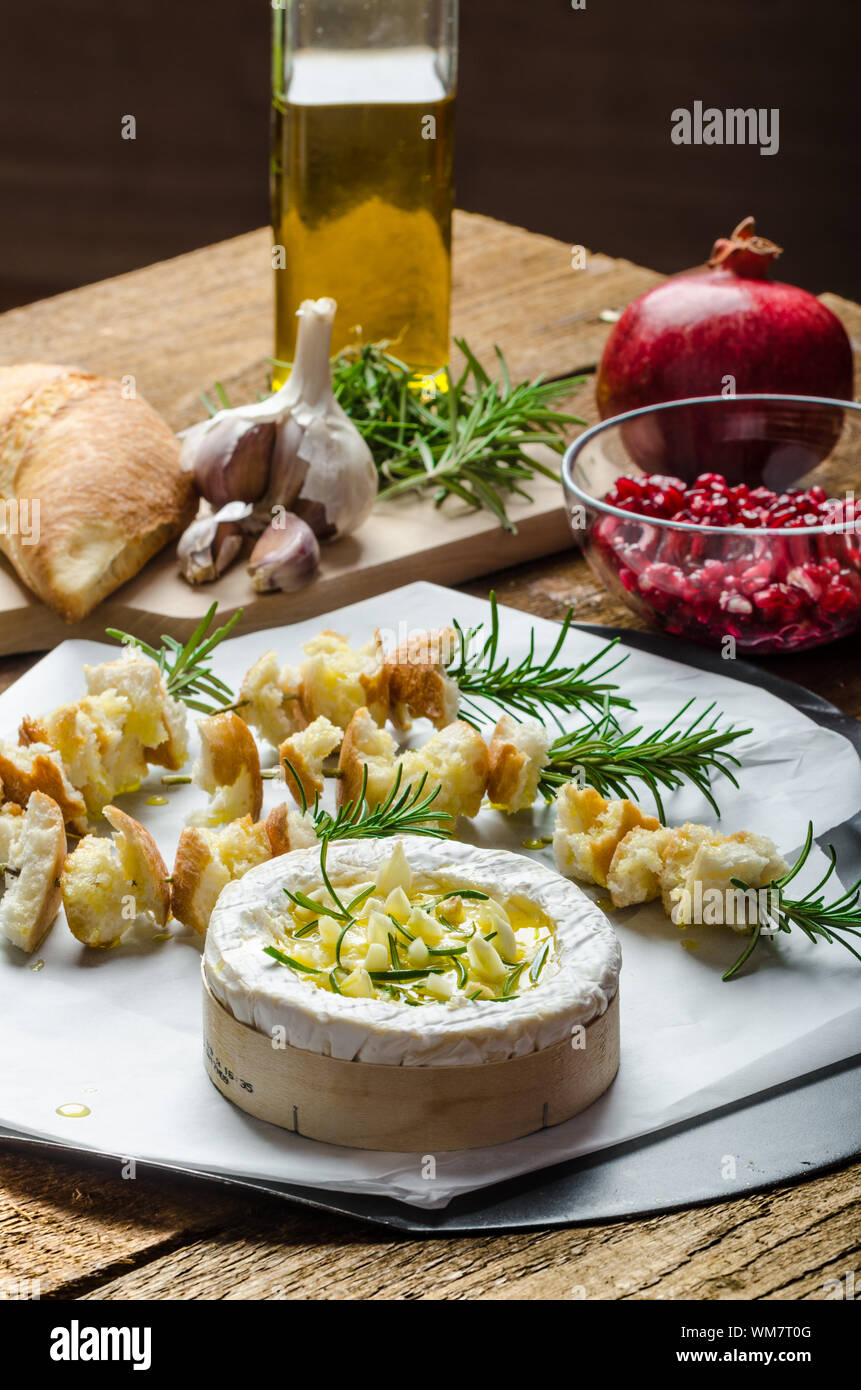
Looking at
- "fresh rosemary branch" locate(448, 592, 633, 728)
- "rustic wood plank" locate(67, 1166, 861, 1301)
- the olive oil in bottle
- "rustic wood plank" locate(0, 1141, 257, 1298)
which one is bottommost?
"rustic wood plank" locate(0, 1141, 257, 1298)

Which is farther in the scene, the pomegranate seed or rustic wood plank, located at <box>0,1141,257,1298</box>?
the pomegranate seed

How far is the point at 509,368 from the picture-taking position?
2.01m

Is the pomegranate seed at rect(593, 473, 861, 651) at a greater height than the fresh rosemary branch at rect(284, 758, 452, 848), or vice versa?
the pomegranate seed at rect(593, 473, 861, 651)

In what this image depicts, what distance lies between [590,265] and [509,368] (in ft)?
1.46

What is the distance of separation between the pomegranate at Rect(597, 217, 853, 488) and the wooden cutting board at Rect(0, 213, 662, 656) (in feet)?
0.47

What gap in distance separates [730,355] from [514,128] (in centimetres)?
235

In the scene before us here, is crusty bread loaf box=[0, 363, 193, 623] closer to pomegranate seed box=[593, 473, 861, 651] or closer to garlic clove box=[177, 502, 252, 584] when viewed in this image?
garlic clove box=[177, 502, 252, 584]

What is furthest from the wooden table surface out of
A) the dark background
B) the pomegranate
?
the dark background

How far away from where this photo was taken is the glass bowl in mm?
1355

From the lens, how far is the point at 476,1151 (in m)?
0.83

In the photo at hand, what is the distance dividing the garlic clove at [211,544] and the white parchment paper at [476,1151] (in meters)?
0.34

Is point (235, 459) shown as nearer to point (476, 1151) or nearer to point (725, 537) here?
point (725, 537)

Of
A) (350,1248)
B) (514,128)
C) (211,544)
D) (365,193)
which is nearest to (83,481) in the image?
(211,544)
